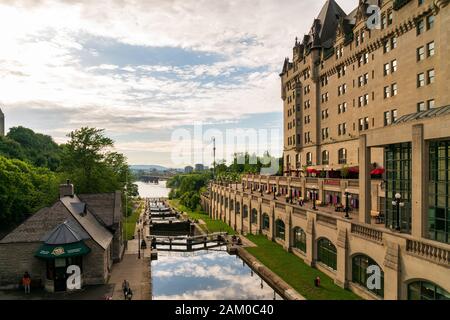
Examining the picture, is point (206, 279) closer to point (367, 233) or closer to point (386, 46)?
point (367, 233)

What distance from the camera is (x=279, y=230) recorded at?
150 feet

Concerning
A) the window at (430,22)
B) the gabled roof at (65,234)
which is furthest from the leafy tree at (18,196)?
the window at (430,22)

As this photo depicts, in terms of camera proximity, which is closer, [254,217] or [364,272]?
[364,272]

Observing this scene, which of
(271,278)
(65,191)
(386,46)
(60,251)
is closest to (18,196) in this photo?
(65,191)

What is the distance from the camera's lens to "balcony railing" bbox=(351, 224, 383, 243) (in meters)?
24.3

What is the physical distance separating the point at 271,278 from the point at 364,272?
→ 829 cm

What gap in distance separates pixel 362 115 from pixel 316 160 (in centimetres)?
1508

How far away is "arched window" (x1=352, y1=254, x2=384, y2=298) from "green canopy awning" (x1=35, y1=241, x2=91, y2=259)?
2052 cm

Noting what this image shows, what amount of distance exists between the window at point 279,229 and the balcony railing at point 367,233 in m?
17.5

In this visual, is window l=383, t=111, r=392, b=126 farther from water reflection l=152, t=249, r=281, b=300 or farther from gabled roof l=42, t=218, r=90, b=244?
gabled roof l=42, t=218, r=90, b=244

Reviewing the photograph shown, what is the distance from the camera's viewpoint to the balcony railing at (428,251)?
18467 millimetres

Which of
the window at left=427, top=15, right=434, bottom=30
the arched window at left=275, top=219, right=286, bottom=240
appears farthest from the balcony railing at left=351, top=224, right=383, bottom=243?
the window at left=427, top=15, right=434, bottom=30

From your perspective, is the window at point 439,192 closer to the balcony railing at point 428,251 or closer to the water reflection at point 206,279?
the balcony railing at point 428,251
